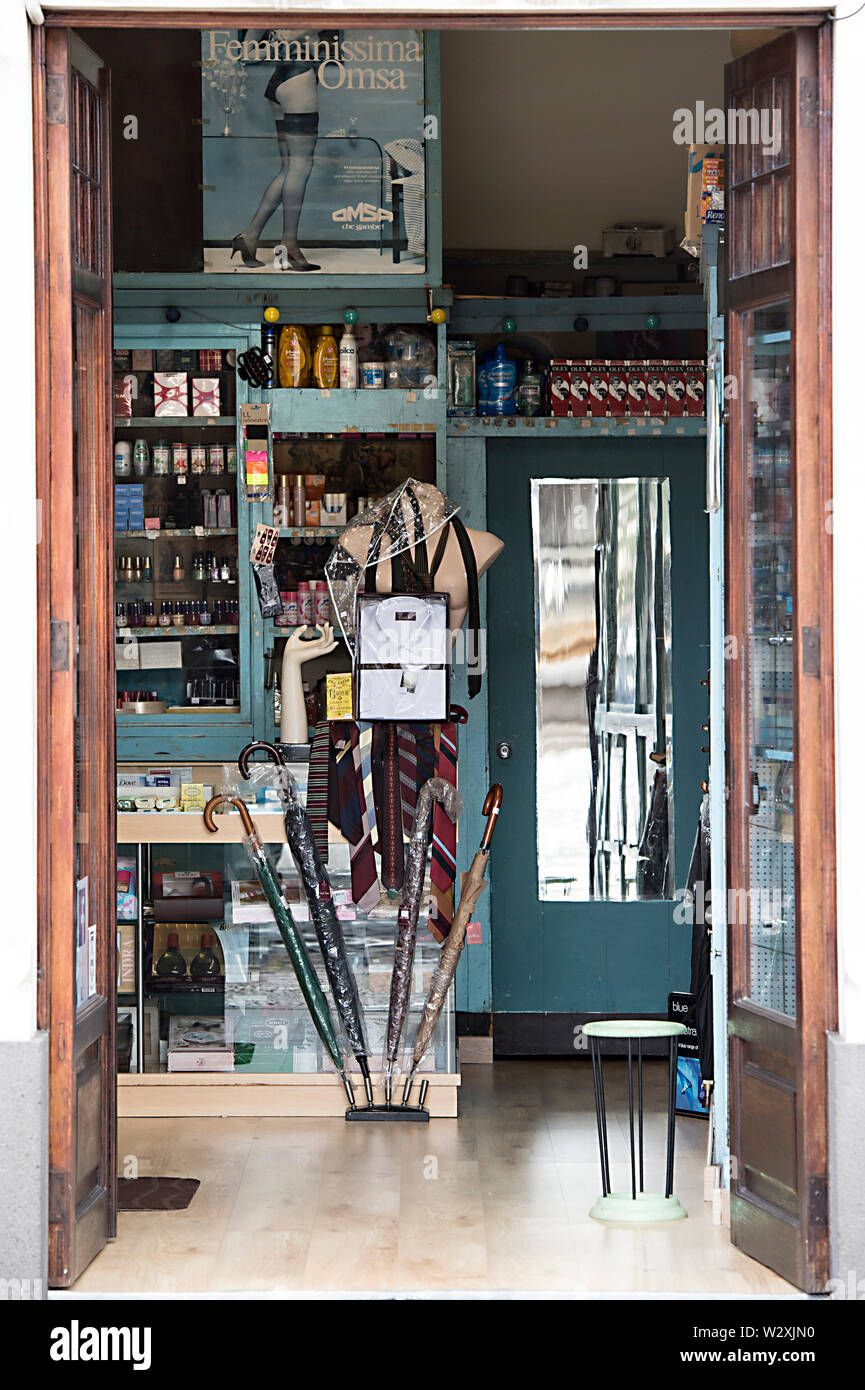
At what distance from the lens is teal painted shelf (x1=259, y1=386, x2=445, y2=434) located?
6.00 meters

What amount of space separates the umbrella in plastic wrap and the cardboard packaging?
3.31 ft

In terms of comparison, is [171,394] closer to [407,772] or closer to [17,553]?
[407,772]

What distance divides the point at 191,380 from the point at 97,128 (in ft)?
6.85

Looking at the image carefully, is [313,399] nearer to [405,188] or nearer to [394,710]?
[405,188]

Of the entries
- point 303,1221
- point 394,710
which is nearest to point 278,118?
point 394,710

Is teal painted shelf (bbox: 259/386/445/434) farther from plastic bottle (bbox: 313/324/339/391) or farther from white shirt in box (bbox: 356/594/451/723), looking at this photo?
white shirt in box (bbox: 356/594/451/723)

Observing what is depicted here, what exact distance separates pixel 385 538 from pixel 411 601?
1.00ft

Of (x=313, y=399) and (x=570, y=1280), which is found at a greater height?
(x=313, y=399)

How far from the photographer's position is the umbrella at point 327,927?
5375 mm

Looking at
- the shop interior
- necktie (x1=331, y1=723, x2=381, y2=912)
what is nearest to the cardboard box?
the shop interior

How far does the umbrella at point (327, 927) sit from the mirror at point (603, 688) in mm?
1286

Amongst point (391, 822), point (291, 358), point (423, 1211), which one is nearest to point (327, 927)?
point (391, 822)

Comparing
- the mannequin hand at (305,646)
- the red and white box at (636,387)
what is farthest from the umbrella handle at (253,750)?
the red and white box at (636,387)
